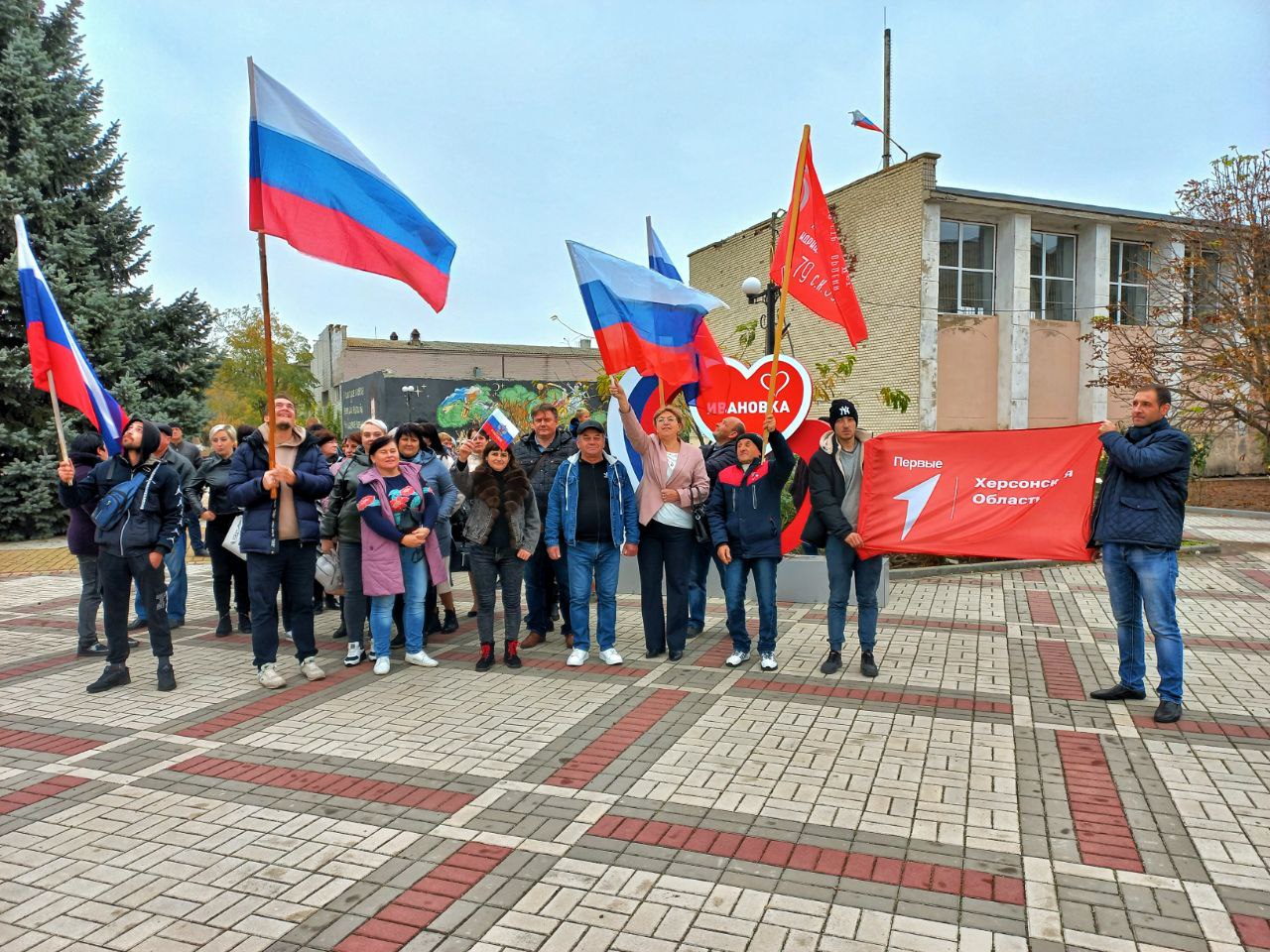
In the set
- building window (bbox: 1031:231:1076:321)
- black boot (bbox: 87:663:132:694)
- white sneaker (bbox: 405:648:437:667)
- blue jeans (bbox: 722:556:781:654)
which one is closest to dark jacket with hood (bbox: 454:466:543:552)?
white sneaker (bbox: 405:648:437:667)

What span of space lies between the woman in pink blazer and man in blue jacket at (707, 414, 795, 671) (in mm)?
225

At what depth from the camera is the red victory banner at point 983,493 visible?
6703 millimetres

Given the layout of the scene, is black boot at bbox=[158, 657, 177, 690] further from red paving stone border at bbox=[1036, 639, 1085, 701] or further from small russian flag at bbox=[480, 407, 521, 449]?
red paving stone border at bbox=[1036, 639, 1085, 701]

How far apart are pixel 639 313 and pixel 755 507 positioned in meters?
2.00

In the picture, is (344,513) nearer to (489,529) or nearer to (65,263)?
(489,529)

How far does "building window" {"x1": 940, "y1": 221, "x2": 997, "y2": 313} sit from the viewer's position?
24938 mm

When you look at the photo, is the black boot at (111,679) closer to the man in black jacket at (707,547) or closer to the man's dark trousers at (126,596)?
the man's dark trousers at (126,596)

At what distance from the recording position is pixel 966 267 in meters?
25.2

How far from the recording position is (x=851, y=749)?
16.5 feet

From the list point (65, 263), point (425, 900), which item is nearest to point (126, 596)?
point (425, 900)

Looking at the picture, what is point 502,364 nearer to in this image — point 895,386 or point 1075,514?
point 895,386

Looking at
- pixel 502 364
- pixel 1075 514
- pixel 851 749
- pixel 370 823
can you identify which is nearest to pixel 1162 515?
pixel 1075 514

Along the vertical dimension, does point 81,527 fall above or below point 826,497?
below

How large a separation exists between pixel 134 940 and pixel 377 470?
13.5 ft
